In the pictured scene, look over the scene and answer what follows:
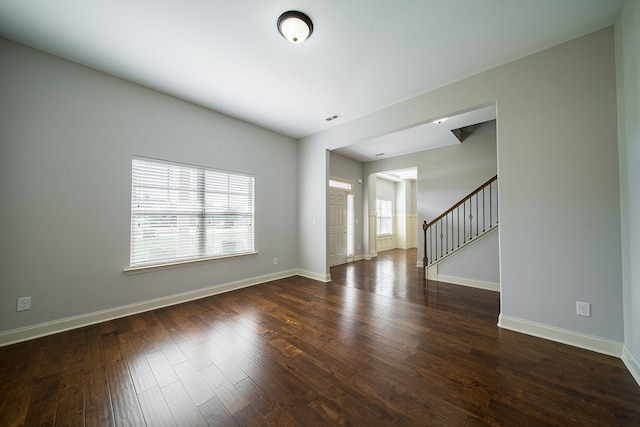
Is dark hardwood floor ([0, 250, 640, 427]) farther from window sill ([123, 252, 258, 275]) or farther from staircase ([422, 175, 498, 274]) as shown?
staircase ([422, 175, 498, 274])

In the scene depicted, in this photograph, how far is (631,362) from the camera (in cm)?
185

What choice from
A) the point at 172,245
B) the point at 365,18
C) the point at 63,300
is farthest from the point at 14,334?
the point at 365,18

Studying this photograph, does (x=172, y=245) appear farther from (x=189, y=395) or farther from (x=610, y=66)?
(x=610, y=66)

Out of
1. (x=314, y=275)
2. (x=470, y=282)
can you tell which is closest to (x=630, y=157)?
(x=470, y=282)

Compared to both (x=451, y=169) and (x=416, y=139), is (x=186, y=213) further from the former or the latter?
(x=451, y=169)

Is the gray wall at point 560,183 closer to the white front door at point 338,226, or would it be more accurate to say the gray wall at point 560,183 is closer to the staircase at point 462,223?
the staircase at point 462,223

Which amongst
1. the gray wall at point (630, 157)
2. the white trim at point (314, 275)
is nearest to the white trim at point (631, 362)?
the gray wall at point (630, 157)

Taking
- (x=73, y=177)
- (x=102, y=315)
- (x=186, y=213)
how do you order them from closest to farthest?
(x=73, y=177), (x=102, y=315), (x=186, y=213)

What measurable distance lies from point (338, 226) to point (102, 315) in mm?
4796

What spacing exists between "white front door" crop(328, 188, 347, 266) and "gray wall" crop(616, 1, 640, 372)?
4.64m

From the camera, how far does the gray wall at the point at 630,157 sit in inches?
69.4

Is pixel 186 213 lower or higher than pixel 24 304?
higher

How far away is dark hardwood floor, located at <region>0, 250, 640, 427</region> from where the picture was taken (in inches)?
56.7

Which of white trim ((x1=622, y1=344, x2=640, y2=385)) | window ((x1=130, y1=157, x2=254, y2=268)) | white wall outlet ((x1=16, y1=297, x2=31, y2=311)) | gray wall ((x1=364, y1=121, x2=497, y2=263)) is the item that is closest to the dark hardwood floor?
white trim ((x1=622, y1=344, x2=640, y2=385))
